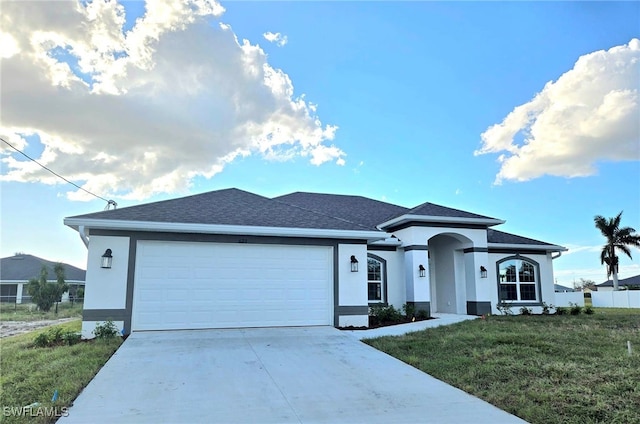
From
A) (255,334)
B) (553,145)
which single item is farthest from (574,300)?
(255,334)

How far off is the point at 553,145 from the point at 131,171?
17029mm

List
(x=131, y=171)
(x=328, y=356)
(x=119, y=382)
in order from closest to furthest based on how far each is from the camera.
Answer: (x=119, y=382) → (x=328, y=356) → (x=131, y=171)

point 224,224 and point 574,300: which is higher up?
point 224,224

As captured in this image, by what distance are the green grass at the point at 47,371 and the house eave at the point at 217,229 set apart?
2.61 metres

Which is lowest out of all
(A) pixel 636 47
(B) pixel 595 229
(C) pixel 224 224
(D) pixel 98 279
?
(D) pixel 98 279

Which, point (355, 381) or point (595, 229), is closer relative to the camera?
point (355, 381)

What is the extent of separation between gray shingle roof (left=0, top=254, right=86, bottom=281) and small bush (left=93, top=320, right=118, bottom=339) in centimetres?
2439

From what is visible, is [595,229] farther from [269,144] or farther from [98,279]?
[98,279]

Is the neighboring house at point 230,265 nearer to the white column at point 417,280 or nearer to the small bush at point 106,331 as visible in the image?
the white column at point 417,280

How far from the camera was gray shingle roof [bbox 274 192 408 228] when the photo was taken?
54.5 feet

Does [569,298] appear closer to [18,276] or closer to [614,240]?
[614,240]

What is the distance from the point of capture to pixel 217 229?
1012 centimetres

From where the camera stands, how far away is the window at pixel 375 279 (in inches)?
575

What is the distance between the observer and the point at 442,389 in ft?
18.7
